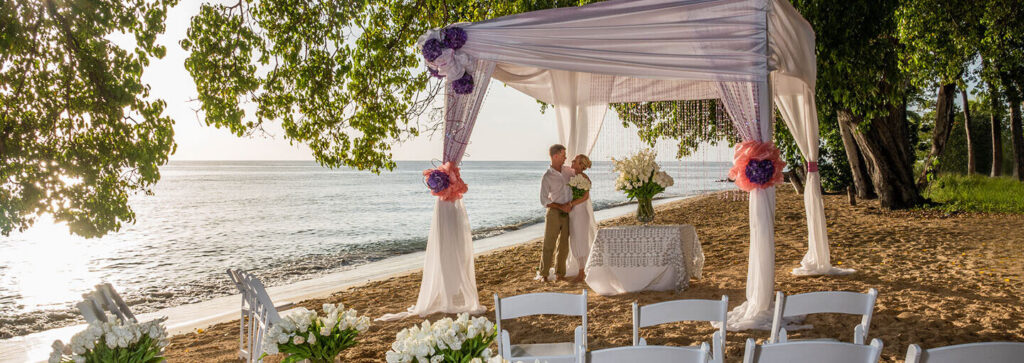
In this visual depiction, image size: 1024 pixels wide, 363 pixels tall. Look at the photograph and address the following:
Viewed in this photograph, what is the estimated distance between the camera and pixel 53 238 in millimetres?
20203

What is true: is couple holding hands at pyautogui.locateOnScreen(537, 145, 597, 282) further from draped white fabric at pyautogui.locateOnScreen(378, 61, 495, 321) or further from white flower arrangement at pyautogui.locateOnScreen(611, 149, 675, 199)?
draped white fabric at pyautogui.locateOnScreen(378, 61, 495, 321)

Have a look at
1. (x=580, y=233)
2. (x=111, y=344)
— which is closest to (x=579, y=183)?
(x=580, y=233)

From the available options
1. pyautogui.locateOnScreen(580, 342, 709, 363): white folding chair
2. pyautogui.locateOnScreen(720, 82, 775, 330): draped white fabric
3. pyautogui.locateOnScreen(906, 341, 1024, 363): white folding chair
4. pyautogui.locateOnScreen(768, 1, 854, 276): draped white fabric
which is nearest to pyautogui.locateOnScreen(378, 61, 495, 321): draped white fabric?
pyautogui.locateOnScreen(720, 82, 775, 330): draped white fabric

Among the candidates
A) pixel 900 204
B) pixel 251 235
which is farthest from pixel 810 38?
pixel 251 235

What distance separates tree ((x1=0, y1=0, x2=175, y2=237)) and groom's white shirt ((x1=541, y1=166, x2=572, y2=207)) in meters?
3.57

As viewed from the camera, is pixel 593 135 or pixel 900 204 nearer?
pixel 593 135

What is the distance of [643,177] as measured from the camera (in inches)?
244

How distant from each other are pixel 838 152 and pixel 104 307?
1813cm

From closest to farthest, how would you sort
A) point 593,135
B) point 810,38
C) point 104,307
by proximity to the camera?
point 104,307 < point 810,38 < point 593,135

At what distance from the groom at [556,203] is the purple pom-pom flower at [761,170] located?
2159mm

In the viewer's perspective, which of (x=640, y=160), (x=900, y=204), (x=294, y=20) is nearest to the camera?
(x=640, y=160)

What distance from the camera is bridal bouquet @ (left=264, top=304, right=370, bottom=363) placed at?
2.30 meters

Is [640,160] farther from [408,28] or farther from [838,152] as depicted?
[838,152]

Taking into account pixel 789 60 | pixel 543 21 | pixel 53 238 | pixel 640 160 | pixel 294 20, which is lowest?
pixel 53 238
